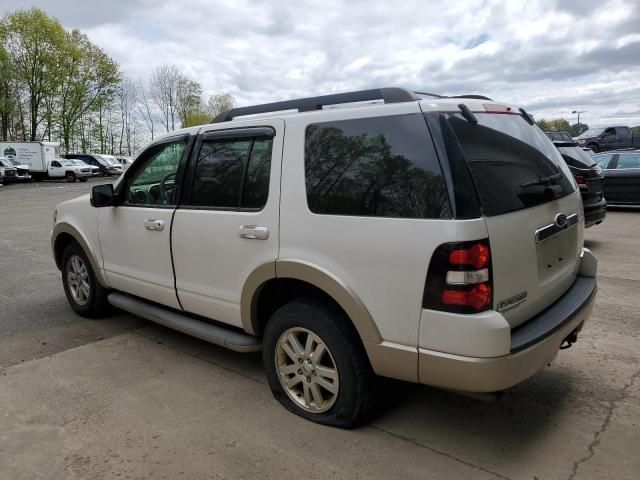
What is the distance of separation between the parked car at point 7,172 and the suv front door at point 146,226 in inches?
1353

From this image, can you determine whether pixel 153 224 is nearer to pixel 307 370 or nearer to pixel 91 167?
pixel 307 370

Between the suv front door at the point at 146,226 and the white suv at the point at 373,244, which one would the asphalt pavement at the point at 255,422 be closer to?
the white suv at the point at 373,244

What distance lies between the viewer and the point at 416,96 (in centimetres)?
285

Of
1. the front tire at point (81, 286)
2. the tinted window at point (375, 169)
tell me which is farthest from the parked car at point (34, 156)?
the tinted window at point (375, 169)

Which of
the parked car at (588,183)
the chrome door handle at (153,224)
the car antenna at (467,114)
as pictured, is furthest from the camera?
the parked car at (588,183)

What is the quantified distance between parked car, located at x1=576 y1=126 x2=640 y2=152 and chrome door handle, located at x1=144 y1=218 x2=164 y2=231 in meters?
29.2

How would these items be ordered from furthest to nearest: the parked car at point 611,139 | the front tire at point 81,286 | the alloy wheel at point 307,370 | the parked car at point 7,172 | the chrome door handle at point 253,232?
the parked car at point 7,172, the parked car at point 611,139, the front tire at point 81,286, the chrome door handle at point 253,232, the alloy wheel at point 307,370

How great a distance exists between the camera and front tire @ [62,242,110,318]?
495cm

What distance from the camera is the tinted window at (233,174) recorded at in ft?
10.7

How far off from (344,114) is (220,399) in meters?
2.00

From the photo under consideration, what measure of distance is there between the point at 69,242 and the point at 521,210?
14.7 feet

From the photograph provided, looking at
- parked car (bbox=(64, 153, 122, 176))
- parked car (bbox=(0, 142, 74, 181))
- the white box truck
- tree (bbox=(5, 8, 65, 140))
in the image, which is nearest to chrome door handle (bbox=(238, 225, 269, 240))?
the white box truck

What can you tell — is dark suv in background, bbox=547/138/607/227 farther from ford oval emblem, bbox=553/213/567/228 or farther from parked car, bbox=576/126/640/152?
parked car, bbox=576/126/640/152

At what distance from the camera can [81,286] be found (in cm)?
513
